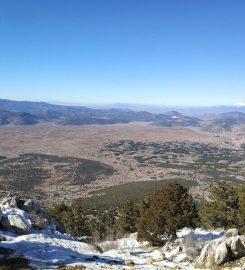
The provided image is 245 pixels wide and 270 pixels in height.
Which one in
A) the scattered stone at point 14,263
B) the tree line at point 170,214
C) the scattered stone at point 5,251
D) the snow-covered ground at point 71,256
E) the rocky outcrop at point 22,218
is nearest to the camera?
the scattered stone at point 14,263

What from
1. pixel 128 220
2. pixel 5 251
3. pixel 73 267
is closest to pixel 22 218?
pixel 5 251

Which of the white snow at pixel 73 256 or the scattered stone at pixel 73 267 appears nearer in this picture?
the scattered stone at pixel 73 267

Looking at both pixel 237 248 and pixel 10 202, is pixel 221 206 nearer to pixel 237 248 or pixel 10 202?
pixel 10 202

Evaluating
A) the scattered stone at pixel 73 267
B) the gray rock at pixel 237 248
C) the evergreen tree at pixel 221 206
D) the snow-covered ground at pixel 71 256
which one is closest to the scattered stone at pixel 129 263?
the snow-covered ground at pixel 71 256

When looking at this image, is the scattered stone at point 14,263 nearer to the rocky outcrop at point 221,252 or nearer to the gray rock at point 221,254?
the rocky outcrop at point 221,252

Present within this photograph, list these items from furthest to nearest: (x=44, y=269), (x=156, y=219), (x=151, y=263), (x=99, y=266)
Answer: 1. (x=156, y=219)
2. (x=151, y=263)
3. (x=99, y=266)
4. (x=44, y=269)

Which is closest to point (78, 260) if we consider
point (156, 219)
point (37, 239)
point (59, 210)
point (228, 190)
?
point (37, 239)

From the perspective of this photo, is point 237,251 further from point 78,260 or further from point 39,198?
point 39,198

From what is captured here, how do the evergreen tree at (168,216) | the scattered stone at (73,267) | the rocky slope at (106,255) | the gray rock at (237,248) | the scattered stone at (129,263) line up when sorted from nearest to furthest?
1. the scattered stone at (73,267)
2. the rocky slope at (106,255)
3. the gray rock at (237,248)
4. the scattered stone at (129,263)
5. the evergreen tree at (168,216)
